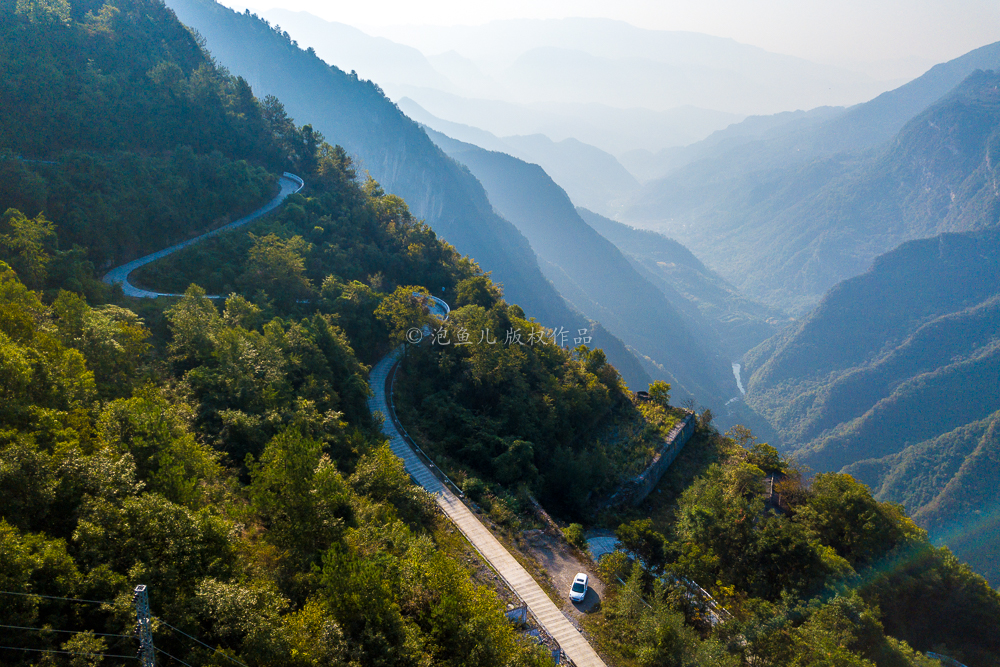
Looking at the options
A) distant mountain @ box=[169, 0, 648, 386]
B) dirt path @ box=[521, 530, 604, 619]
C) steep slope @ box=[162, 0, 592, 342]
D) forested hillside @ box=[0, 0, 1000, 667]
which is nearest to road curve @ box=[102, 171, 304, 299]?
forested hillside @ box=[0, 0, 1000, 667]

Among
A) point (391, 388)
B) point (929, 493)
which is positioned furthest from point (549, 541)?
point (929, 493)

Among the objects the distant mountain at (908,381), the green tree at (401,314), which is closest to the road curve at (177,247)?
the green tree at (401,314)

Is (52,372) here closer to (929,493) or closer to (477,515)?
(477,515)

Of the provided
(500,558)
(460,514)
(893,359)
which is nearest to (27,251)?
(460,514)

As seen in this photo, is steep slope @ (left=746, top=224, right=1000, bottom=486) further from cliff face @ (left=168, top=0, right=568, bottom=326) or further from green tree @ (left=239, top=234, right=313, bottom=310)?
green tree @ (left=239, top=234, right=313, bottom=310)

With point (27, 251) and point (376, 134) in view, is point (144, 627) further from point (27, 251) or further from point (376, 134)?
point (376, 134)

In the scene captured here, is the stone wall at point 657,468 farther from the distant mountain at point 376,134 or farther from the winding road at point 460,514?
the distant mountain at point 376,134
